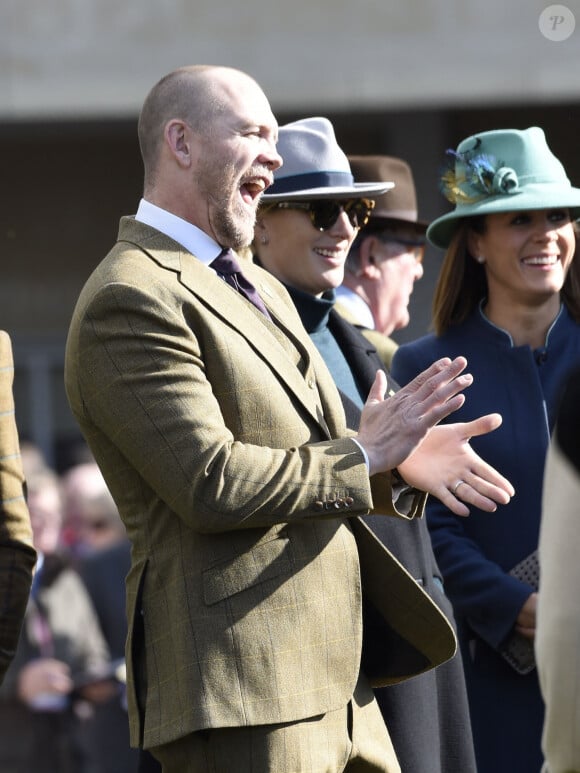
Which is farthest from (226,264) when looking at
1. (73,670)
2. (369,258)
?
(73,670)

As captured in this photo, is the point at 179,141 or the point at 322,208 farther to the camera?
the point at 322,208

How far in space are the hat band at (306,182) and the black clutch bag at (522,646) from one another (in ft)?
3.98

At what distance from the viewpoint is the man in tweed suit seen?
3092 mm

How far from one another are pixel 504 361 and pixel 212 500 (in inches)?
67.3

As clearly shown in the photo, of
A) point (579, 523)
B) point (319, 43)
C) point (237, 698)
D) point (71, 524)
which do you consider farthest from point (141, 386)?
point (319, 43)

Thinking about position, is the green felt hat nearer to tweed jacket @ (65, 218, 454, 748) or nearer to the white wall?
tweed jacket @ (65, 218, 454, 748)

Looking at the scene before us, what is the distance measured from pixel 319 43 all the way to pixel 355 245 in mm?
5522

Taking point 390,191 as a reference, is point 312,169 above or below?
above

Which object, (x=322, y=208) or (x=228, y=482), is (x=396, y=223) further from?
(x=228, y=482)

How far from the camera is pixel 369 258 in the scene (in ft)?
18.3

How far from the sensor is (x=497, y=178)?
15.0 ft

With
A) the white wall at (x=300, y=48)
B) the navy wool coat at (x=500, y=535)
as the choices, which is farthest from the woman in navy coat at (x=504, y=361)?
the white wall at (x=300, y=48)

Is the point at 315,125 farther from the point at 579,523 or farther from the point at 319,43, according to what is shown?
the point at 319,43

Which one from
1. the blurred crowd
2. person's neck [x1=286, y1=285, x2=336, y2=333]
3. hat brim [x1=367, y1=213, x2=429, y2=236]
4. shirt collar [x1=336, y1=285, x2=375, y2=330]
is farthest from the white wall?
person's neck [x1=286, y1=285, x2=336, y2=333]
